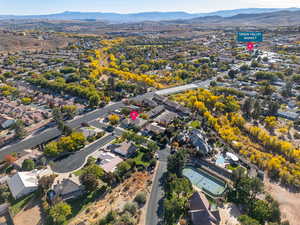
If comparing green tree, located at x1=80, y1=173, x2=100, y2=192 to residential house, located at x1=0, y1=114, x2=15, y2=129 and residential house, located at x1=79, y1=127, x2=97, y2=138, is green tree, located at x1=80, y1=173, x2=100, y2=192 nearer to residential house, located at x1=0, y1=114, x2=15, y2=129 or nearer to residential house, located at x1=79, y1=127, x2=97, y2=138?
residential house, located at x1=79, y1=127, x2=97, y2=138

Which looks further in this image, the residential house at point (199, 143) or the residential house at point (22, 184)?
the residential house at point (199, 143)

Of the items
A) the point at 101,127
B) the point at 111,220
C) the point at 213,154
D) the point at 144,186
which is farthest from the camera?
the point at 101,127

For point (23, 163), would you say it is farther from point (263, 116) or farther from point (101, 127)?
point (263, 116)

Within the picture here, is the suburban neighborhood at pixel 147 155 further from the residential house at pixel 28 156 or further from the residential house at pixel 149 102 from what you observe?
the residential house at pixel 149 102

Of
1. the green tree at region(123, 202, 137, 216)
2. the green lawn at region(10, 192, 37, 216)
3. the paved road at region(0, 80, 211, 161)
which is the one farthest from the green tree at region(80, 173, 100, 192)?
the paved road at region(0, 80, 211, 161)

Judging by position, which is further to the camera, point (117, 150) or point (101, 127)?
point (101, 127)

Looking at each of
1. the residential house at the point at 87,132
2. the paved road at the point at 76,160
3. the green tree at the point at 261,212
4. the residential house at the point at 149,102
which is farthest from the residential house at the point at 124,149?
the green tree at the point at 261,212

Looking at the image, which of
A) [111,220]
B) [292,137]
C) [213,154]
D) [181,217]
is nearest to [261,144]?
[292,137]
